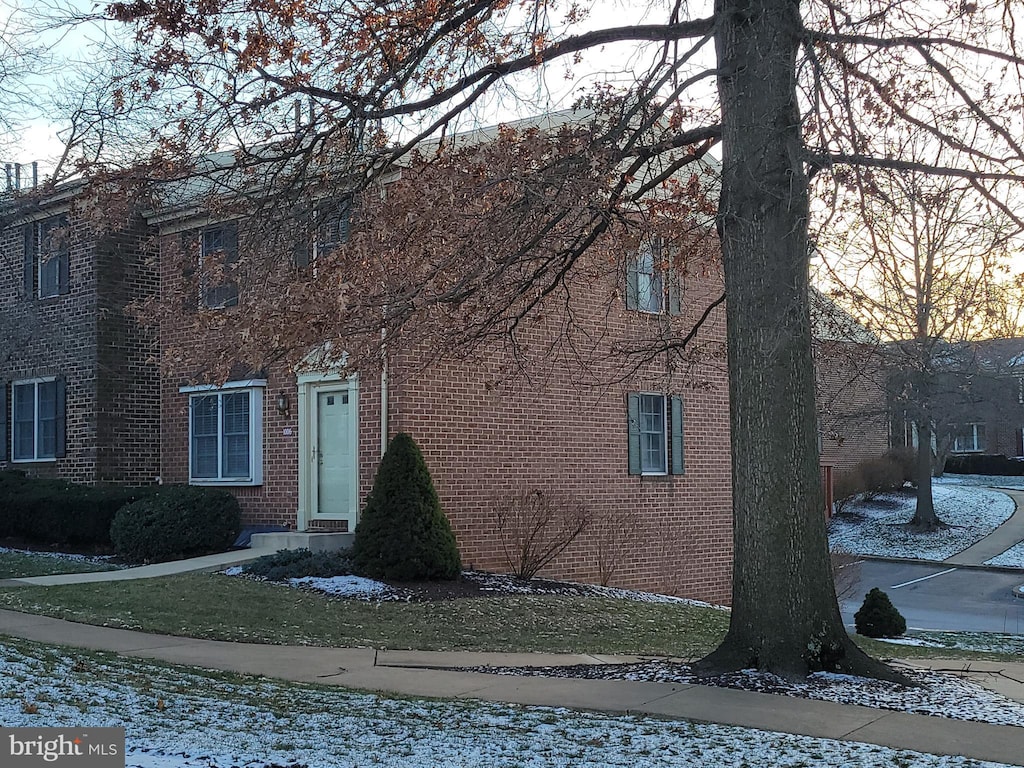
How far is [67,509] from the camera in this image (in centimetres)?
1861

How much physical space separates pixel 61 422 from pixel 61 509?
213 centimetres

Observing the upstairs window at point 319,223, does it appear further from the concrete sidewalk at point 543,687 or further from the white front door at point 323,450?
the white front door at point 323,450

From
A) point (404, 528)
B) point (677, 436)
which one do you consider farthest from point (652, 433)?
point (404, 528)

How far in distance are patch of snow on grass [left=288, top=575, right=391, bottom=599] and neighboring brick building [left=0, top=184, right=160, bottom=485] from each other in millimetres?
6653

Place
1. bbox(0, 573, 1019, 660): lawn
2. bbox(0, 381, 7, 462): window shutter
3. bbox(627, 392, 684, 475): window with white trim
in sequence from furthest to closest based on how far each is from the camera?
bbox(0, 381, 7, 462): window shutter, bbox(627, 392, 684, 475): window with white trim, bbox(0, 573, 1019, 660): lawn

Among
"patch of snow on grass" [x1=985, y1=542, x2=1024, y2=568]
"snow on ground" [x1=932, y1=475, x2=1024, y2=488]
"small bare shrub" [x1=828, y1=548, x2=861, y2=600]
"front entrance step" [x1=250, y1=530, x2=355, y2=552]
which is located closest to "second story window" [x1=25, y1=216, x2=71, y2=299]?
"front entrance step" [x1=250, y1=530, x2=355, y2=552]

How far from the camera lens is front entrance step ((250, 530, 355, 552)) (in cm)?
1628

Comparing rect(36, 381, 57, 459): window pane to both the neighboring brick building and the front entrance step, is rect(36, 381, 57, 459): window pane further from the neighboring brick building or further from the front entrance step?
the front entrance step

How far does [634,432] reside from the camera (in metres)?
19.7

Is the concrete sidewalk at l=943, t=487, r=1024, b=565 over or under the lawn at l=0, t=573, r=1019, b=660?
under

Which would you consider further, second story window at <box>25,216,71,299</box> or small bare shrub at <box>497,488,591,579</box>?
second story window at <box>25,216,71,299</box>

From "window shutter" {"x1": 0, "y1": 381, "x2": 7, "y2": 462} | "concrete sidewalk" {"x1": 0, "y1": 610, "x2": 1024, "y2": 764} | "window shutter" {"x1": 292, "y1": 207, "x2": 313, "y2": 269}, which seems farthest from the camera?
"window shutter" {"x1": 0, "y1": 381, "x2": 7, "y2": 462}

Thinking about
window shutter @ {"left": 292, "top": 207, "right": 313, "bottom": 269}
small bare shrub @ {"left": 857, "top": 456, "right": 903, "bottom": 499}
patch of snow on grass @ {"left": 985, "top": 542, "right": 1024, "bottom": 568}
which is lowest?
patch of snow on grass @ {"left": 985, "top": 542, "right": 1024, "bottom": 568}

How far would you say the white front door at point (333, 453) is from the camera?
17172mm
